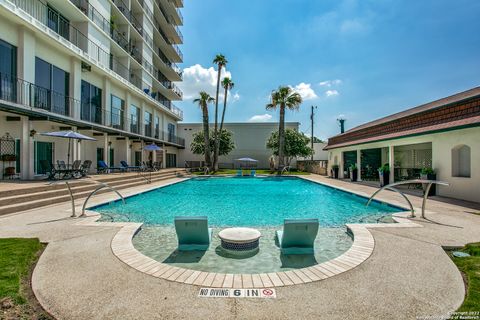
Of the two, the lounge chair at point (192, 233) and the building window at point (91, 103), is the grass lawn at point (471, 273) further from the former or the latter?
the building window at point (91, 103)

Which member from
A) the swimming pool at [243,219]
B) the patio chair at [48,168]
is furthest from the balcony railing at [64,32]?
the swimming pool at [243,219]

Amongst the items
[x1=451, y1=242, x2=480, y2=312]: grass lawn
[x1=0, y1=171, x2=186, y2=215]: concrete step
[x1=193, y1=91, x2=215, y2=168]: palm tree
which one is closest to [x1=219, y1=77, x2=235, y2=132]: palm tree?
[x1=193, y1=91, x2=215, y2=168]: palm tree

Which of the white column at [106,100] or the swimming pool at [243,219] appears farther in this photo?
the white column at [106,100]

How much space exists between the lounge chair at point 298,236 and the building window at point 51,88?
13797mm

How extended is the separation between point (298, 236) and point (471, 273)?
8.08 ft

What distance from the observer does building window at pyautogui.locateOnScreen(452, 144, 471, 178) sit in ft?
32.5

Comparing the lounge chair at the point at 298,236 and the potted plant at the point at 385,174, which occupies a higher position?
the potted plant at the point at 385,174

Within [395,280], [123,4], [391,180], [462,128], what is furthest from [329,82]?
[395,280]

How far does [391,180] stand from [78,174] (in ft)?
58.6

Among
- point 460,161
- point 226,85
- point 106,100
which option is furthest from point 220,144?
point 460,161

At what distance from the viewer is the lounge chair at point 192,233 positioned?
4793mm

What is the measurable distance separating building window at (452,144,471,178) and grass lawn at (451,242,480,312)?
733cm

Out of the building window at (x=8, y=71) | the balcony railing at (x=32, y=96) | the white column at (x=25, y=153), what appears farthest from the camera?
the white column at (x=25, y=153)

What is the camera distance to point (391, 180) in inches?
558
